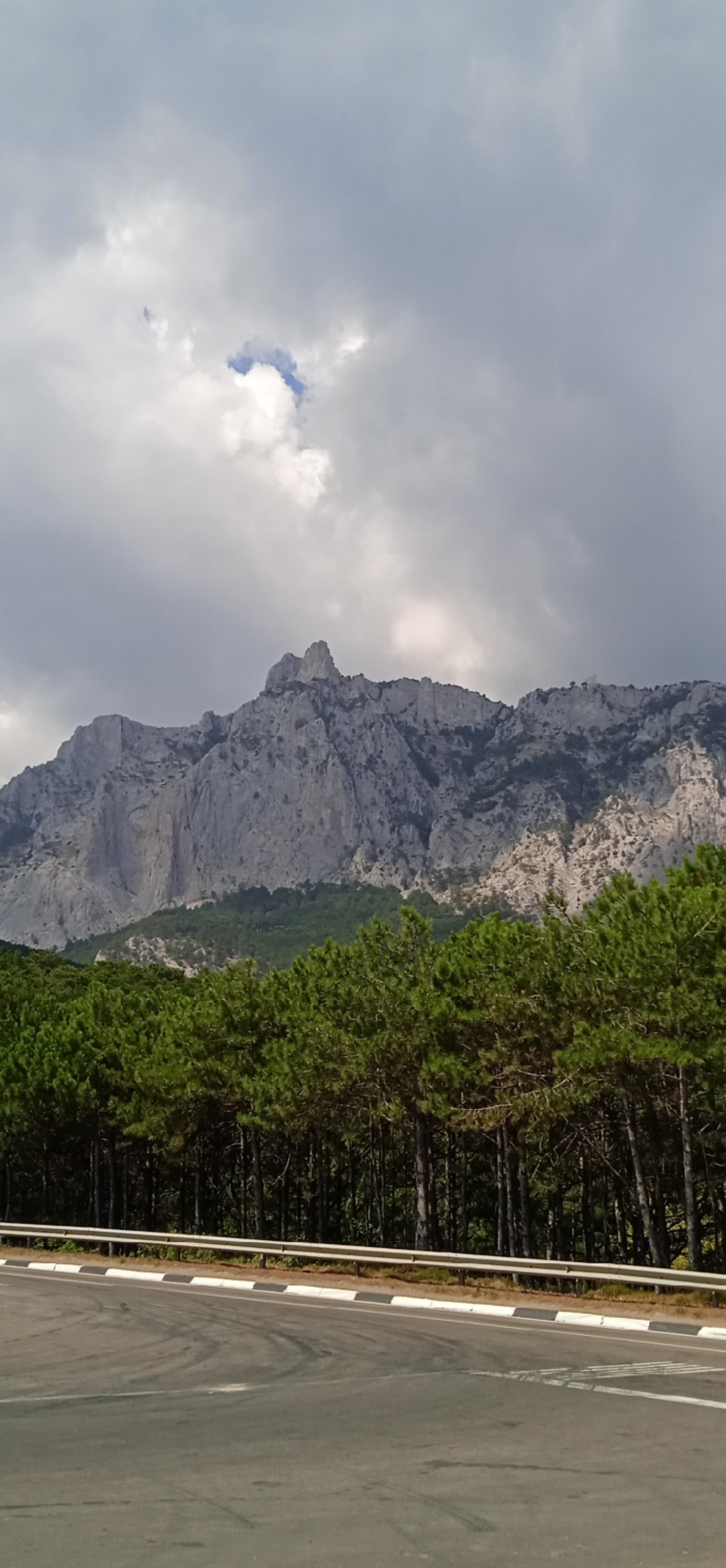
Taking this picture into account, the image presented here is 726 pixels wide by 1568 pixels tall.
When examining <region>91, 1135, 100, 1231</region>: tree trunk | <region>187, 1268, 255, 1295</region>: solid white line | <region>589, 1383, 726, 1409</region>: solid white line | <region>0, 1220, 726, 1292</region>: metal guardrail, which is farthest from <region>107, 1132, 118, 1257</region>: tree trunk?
<region>589, 1383, 726, 1409</region>: solid white line

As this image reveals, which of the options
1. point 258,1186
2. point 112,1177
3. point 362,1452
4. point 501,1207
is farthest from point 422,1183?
point 362,1452

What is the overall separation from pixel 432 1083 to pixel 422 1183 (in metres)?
3.76

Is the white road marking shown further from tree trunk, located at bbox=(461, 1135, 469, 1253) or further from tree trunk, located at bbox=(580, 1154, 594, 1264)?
tree trunk, located at bbox=(461, 1135, 469, 1253)

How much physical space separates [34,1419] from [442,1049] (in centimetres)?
2638

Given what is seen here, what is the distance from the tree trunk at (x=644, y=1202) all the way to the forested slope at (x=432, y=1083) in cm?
13

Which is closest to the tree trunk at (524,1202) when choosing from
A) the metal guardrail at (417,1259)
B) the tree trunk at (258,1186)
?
the metal guardrail at (417,1259)

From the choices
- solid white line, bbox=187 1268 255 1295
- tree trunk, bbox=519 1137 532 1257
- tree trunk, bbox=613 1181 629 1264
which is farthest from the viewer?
tree trunk, bbox=613 1181 629 1264

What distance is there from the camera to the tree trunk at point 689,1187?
27.0 metres

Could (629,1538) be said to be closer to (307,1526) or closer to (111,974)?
(307,1526)

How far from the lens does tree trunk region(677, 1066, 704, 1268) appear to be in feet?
88.4

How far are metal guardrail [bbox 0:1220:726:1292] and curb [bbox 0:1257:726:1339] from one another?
1.40m

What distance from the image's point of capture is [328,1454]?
877cm

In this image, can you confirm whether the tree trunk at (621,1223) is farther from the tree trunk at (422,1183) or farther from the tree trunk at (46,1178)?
the tree trunk at (46,1178)

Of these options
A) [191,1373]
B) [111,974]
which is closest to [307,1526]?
[191,1373]
